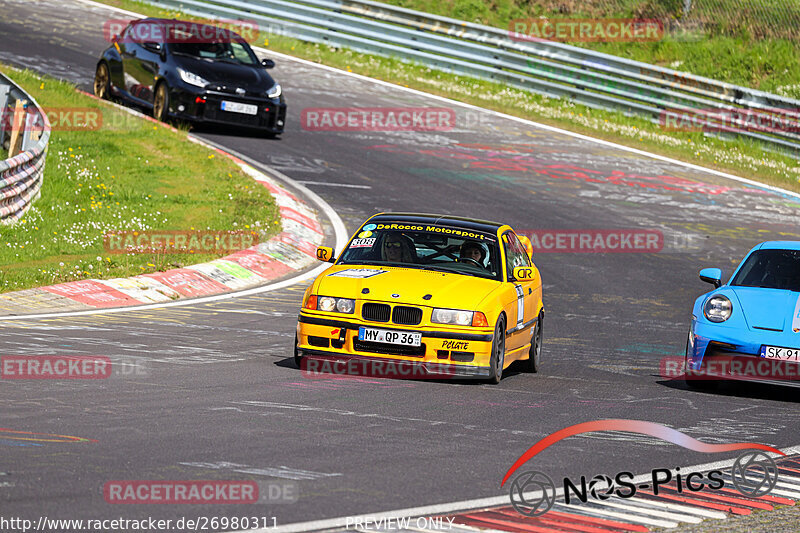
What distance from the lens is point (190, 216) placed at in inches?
677

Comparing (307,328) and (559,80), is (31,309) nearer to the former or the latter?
(307,328)

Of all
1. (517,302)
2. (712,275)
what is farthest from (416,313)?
(712,275)

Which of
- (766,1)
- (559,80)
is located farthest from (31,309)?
(766,1)

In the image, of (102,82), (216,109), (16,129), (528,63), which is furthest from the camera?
(528,63)

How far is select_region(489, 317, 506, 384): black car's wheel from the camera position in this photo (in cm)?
962

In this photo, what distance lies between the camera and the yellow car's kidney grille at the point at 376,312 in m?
9.61

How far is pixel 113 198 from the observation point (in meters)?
17.7

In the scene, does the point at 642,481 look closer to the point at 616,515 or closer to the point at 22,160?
the point at 616,515

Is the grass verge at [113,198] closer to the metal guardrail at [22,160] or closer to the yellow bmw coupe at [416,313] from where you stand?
the metal guardrail at [22,160]

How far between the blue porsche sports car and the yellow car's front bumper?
2102 millimetres

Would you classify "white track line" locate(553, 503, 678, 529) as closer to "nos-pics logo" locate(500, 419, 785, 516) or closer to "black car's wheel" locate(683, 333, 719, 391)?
"nos-pics logo" locate(500, 419, 785, 516)

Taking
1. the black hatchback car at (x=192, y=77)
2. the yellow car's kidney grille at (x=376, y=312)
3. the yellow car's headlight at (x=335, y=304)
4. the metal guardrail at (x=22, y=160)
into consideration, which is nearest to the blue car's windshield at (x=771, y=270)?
the yellow car's kidney grille at (x=376, y=312)

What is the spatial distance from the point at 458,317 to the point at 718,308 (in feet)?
8.18

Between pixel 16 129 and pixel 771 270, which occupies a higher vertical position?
pixel 771 270
